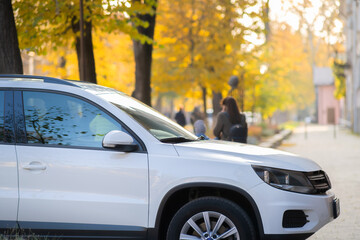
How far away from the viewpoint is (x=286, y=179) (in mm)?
6508

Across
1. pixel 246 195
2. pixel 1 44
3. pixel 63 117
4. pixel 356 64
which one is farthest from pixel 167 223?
pixel 356 64

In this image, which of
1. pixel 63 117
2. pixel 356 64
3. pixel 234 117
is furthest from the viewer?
pixel 356 64

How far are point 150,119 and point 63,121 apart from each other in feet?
2.68

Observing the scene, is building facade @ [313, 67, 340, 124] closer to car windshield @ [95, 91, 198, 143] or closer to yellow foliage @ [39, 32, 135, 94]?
yellow foliage @ [39, 32, 135, 94]

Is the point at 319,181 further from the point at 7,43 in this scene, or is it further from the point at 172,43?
the point at 172,43

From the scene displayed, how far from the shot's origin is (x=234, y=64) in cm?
2981

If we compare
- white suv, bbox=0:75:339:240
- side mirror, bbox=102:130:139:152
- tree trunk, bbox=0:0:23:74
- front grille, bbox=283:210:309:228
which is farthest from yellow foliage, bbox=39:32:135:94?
front grille, bbox=283:210:309:228

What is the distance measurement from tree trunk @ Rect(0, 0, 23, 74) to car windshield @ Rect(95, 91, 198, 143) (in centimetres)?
484

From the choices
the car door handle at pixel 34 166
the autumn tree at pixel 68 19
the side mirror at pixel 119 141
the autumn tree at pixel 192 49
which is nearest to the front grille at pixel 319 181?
the side mirror at pixel 119 141

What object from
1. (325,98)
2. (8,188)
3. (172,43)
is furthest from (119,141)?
(325,98)

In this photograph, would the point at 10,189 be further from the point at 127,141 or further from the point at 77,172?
the point at 127,141

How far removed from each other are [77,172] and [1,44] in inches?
231

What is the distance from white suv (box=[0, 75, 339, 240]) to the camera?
642 cm

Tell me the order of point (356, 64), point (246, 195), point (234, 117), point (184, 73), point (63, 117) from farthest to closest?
point (356, 64), point (184, 73), point (234, 117), point (63, 117), point (246, 195)
